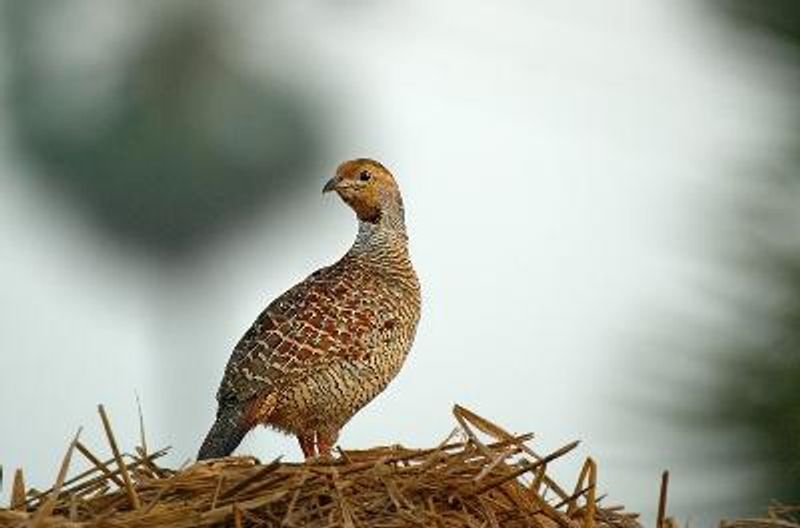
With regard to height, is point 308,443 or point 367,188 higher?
point 367,188

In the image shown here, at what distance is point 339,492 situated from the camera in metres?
4.32

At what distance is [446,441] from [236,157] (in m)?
16.8

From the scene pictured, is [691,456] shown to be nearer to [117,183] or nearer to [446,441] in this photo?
[446,441]

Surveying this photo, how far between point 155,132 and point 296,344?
14815mm

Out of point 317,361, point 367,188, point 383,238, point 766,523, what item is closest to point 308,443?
point 317,361

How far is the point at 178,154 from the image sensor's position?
71.4 ft

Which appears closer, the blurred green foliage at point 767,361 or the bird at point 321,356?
the blurred green foliage at point 767,361

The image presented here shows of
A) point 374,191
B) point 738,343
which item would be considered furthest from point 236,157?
point 738,343

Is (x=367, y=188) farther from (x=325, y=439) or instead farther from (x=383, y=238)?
(x=325, y=439)

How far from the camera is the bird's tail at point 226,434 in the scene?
298 inches

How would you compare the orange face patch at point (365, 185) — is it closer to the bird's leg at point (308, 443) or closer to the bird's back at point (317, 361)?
the bird's back at point (317, 361)

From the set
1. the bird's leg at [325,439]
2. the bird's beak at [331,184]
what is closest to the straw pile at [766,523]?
the bird's leg at [325,439]

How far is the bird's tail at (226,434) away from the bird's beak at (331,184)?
0.87m

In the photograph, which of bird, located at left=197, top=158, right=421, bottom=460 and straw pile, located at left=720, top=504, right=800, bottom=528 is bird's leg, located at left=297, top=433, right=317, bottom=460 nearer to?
bird, located at left=197, top=158, right=421, bottom=460
